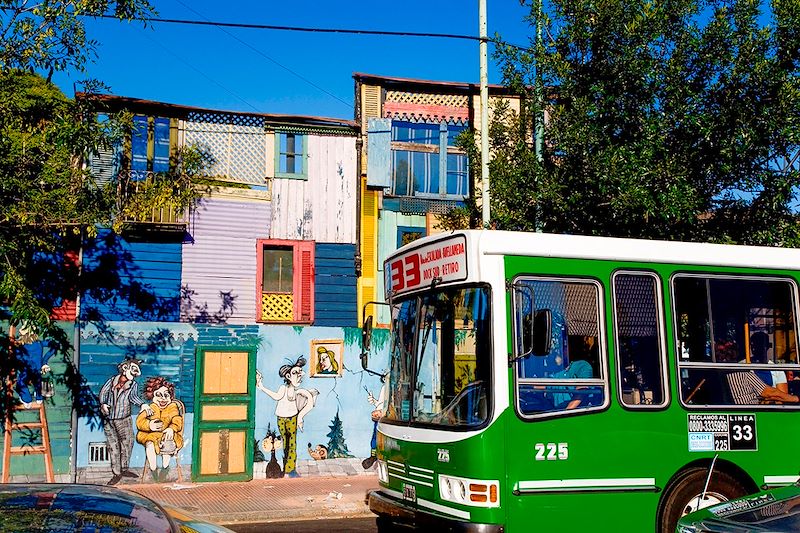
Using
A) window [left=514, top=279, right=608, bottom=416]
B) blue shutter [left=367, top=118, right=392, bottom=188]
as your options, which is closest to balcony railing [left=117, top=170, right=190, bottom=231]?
blue shutter [left=367, top=118, right=392, bottom=188]

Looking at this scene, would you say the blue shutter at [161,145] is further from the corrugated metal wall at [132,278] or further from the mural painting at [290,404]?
the mural painting at [290,404]

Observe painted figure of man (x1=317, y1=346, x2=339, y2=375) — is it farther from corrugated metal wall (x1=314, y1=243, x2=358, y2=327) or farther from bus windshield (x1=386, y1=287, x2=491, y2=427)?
bus windshield (x1=386, y1=287, x2=491, y2=427)

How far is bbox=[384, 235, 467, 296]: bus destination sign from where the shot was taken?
23.7 ft

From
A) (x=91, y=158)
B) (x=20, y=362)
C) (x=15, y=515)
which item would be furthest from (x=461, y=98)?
(x=15, y=515)

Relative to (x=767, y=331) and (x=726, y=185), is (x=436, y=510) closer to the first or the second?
(x=767, y=331)

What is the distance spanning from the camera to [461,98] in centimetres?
1844

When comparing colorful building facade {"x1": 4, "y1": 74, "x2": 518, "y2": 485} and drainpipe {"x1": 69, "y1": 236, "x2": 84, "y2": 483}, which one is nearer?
drainpipe {"x1": 69, "y1": 236, "x2": 84, "y2": 483}

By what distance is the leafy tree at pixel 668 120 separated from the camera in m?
→ 12.1

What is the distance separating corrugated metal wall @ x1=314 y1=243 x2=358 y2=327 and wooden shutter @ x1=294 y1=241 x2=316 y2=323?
0.12m

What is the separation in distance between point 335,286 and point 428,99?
4943mm

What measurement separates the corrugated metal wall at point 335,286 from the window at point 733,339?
995 centimetres

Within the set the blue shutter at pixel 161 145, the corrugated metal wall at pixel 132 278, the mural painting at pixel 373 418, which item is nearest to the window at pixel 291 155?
the blue shutter at pixel 161 145

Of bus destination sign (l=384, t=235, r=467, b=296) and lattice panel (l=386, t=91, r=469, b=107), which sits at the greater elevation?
lattice panel (l=386, t=91, r=469, b=107)

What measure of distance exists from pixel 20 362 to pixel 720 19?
13118mm
